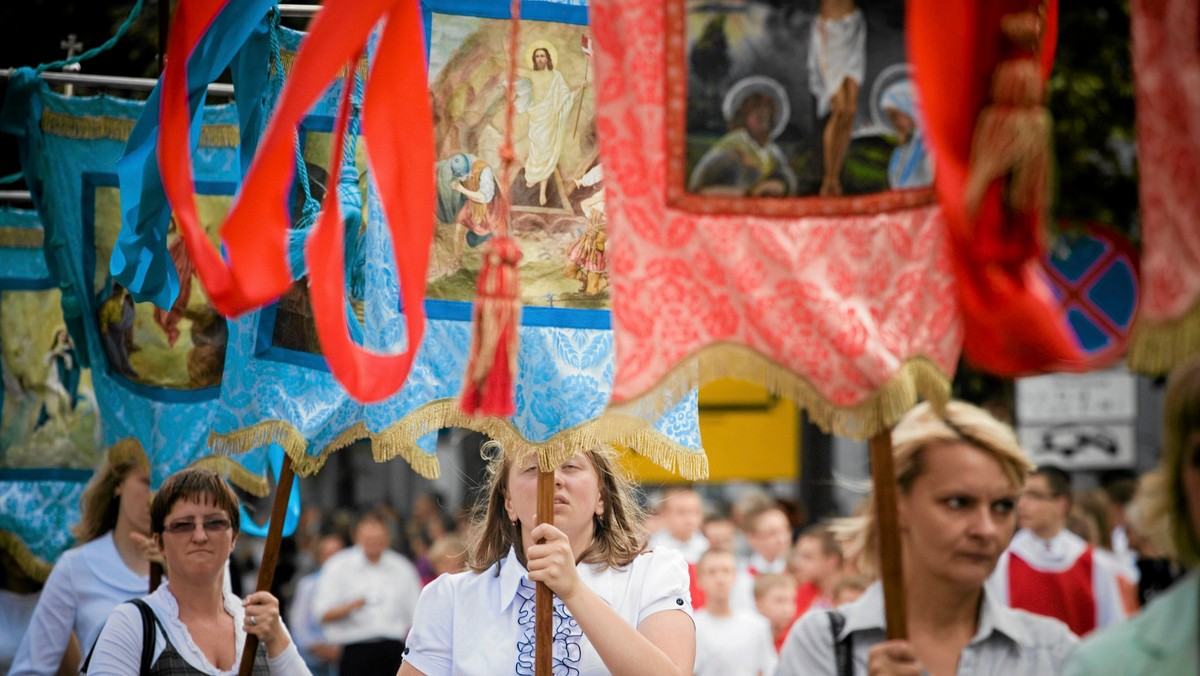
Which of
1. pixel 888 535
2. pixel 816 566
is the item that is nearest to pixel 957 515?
pixel 888 535

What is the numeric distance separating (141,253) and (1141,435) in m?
17.4

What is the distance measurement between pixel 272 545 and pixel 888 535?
2.68 meters

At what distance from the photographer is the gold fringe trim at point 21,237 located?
8000 millimetres

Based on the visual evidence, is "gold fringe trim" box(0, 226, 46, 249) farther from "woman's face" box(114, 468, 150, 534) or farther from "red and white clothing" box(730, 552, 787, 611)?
"red and white clothing" box(730, 552, 787, 611)

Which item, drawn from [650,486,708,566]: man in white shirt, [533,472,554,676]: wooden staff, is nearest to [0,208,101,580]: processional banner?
[533,472,554,676]: wooden staff

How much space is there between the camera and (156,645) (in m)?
5.07

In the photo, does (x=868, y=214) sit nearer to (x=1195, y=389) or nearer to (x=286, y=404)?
(x=1195, y=389)

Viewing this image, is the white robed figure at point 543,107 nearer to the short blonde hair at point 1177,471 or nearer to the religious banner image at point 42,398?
the short blonde hair at point 1177,471

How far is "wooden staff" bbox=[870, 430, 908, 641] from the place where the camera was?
125 inches

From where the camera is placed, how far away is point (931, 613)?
11.3 feet

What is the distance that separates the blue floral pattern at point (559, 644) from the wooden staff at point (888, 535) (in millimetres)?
1296

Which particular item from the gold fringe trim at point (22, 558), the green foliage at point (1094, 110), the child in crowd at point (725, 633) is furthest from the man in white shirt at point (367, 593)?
the green foliage at point (1094, 110)

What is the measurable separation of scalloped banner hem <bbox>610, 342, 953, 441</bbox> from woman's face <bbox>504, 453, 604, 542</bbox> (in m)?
1.07

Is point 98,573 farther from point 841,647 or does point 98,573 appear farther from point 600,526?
point 841,647
